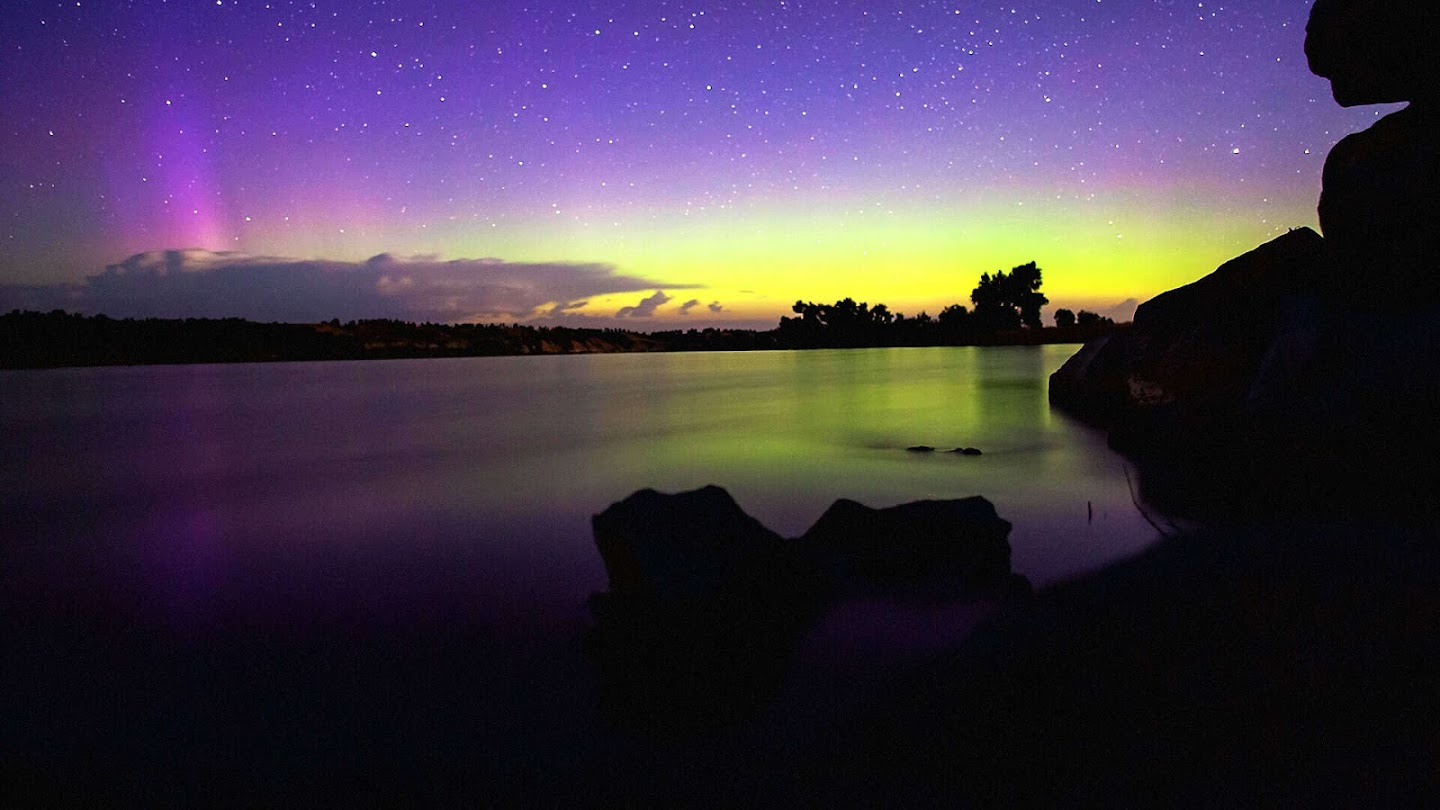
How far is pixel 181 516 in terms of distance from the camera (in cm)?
818

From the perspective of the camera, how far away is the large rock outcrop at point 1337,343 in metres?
5.54

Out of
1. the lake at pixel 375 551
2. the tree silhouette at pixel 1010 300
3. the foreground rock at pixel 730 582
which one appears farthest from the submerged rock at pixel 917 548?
Result: the tree silhouette at pixel 1010 300

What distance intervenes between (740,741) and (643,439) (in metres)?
12.2

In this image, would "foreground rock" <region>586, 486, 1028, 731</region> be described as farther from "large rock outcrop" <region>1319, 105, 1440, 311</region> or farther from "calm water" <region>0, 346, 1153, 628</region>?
"large rock outcrop" <region>1319, 105, 1440, 311</region>

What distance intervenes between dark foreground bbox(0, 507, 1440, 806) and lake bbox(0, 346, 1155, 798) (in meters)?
0.03

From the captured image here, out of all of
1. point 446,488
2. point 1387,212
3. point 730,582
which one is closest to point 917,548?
Answer: point 730,582

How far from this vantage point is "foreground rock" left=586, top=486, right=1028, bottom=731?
3.32 metres

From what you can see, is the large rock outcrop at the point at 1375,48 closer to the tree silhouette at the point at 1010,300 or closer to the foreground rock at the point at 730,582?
the foreground rock at the point at 730,582

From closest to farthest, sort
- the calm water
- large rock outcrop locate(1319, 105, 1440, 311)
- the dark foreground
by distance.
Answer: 1. the dark foreground
2. the calm water
3. large rock outcrop locate(1319, 105, 1440, 311)

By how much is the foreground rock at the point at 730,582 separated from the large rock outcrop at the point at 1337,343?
321 centimetres

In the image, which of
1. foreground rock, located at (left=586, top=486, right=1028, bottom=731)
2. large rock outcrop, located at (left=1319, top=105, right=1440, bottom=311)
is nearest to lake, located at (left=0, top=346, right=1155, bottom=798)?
foreground rock, located at (left=586, top=486, right=1028, bottom=731)

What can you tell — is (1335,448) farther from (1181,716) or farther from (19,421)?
(19,421)

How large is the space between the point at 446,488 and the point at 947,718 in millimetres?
7759

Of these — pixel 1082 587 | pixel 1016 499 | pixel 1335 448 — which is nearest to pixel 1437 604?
pixel 1082 587
